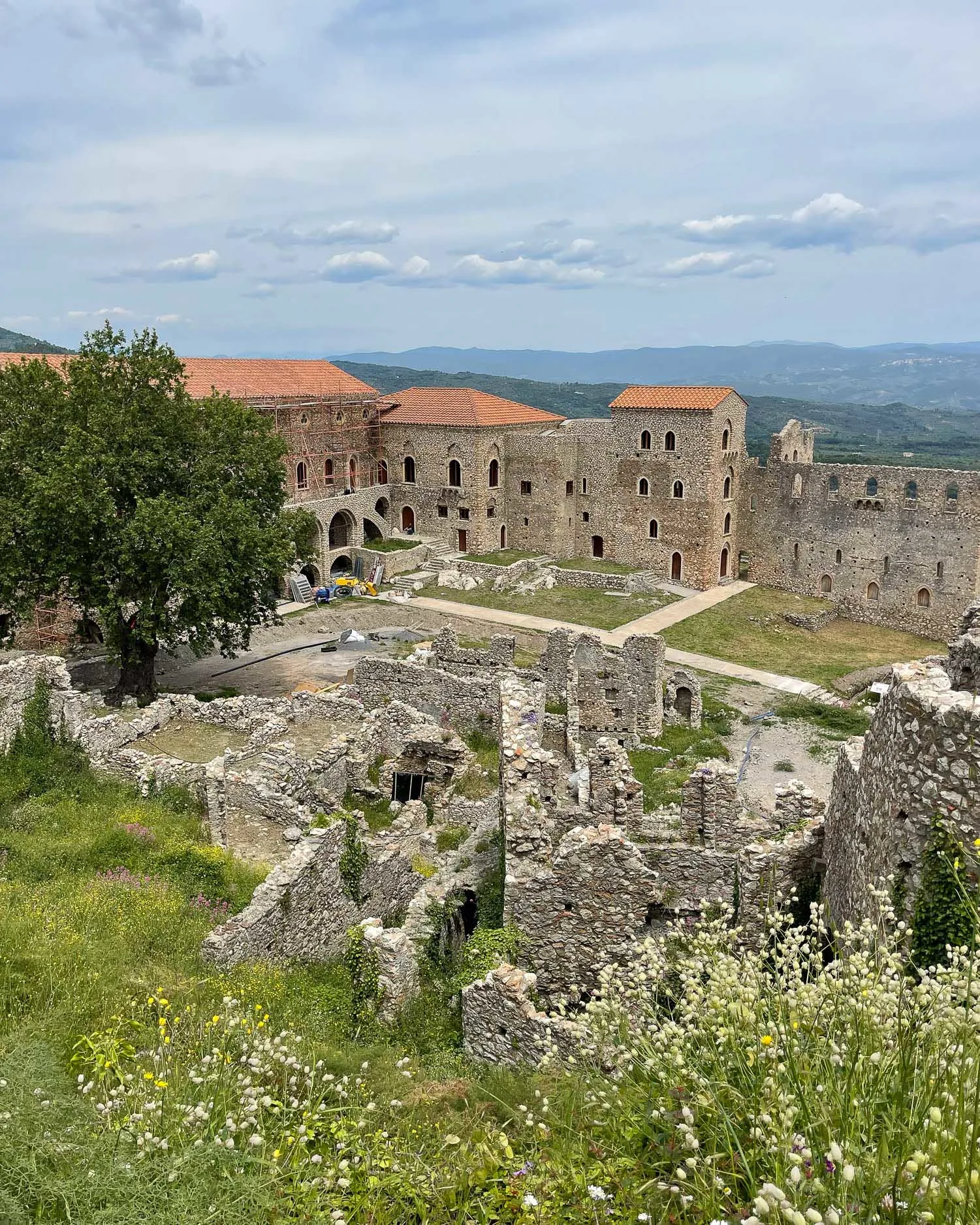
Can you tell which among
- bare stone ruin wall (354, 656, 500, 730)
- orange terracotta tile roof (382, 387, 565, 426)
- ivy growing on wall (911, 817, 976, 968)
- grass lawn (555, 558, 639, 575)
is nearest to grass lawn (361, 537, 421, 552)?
orange terracotta tile roof (382, 387, 565, 426)

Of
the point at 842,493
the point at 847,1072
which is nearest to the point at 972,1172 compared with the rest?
the point at 847,1072

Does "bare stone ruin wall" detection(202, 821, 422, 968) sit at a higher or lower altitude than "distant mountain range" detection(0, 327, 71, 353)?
lower

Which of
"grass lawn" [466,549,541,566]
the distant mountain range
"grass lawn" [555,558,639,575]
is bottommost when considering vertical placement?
"grass lawn" [555,558,639,575]

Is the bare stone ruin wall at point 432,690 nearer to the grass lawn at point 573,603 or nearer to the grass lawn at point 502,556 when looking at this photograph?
the grass lawn at point 573,603

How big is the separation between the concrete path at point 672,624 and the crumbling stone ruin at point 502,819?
12.0m

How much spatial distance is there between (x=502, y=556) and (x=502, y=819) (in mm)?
40113

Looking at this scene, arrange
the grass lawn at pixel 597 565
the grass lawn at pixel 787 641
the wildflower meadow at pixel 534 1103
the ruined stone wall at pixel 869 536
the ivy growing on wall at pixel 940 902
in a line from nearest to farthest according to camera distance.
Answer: the wildflower meadow at pixel 534 1103 < the ivy growing on wall at pixel 940 902 < the grass lawn at pixel 787 641 < the ruined stone wall at pixel 869 536 < the grass lawn at pixel 597 565

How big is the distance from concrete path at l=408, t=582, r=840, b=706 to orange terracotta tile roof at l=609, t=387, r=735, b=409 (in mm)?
10369

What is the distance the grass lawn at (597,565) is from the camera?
50.1 metres

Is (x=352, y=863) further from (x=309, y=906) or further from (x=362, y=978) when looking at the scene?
(x=362, y=978)

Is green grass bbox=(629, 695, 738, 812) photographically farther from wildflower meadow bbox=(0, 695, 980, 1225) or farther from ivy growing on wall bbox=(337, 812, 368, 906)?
wildflower meadow bbox=(0, 695, 980, 1225)

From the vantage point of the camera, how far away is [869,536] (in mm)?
45781

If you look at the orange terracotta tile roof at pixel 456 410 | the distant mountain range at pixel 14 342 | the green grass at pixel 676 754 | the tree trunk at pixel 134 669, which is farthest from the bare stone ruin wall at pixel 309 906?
the distant mountain range at pixel 14 342

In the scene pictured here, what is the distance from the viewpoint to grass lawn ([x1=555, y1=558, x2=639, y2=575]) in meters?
50.1
